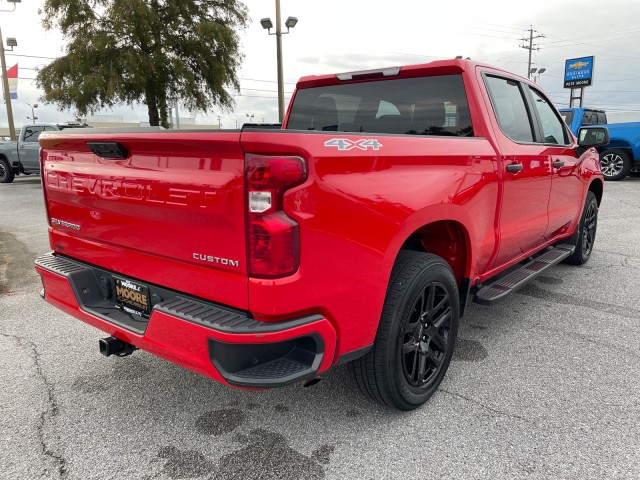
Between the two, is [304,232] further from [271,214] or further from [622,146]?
[622,146]

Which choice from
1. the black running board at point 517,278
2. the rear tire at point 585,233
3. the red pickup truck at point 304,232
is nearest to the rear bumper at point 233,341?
the red pickup truck at point 304,232

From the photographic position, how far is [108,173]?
2336 millimetres

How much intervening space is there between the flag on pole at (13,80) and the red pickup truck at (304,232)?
81.0 feet

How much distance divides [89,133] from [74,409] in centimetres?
150

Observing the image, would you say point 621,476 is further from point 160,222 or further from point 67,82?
point 67,82

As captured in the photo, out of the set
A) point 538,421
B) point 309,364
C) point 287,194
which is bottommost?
point 538,421

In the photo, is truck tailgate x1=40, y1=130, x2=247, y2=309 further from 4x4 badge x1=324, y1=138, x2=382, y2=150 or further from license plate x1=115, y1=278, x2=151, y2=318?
4x4 badge x1=324, y1=138, x2=382, y2=150

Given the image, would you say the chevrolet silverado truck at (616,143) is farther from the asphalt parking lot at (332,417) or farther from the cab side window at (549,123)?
the asphalt parking lot at (332,417)

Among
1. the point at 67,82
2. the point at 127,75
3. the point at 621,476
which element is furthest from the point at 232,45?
the point at 621,476

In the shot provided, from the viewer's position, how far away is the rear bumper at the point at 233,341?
186 cm

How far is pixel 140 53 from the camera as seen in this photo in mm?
17125

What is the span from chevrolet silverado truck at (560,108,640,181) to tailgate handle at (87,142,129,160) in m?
12.2

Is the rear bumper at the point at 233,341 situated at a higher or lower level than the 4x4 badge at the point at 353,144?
lower

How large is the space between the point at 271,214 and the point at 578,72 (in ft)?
167
